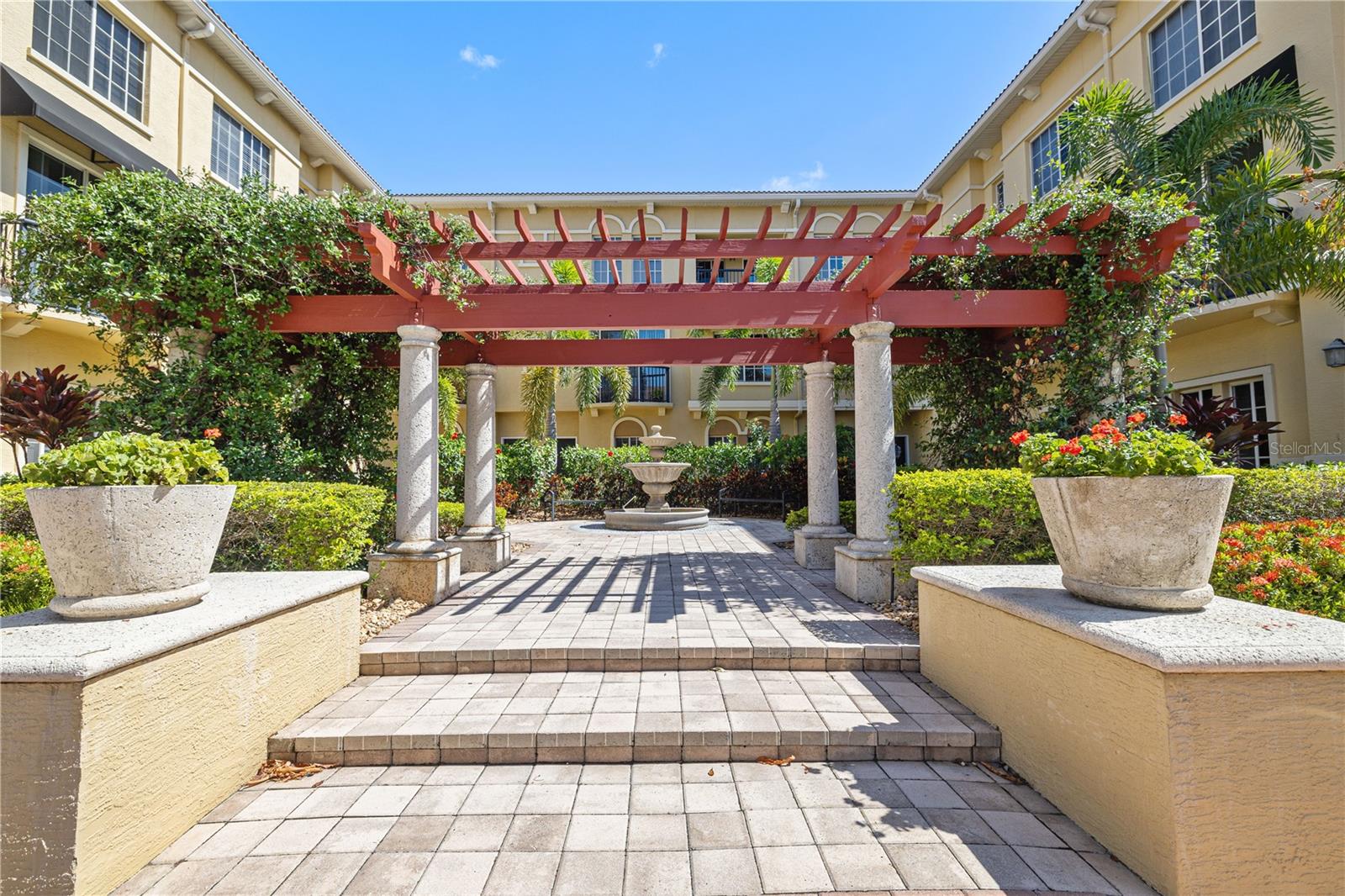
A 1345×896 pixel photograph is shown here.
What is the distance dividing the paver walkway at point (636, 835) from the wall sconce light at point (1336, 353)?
9.31 meters

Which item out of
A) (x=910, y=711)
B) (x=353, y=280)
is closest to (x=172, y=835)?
(x=910, y=711)

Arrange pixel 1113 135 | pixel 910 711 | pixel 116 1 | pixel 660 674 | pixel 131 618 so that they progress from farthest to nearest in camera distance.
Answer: pixel 116 1 → pixel 1113 135 → pixel 660 674 → pixel 910 711 → pixel 131 618

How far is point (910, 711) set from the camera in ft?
11.6

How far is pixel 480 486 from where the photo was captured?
8164mm

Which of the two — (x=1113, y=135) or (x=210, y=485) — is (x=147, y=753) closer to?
(x=210, y=485)

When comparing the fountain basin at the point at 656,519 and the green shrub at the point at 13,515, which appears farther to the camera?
the fountain basin at the point at 656,519

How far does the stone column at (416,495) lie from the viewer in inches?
238

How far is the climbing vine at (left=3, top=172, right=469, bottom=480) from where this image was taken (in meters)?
5.68

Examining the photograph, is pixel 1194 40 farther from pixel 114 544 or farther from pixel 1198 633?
pixel 114 544

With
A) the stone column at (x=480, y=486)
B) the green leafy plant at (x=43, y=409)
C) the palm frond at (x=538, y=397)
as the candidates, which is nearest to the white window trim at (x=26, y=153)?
the green leafy plant at (x=43, y=409)

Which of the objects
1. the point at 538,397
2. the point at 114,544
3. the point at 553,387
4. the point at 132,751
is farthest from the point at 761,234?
the point at 538,397

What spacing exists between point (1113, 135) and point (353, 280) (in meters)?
9.89

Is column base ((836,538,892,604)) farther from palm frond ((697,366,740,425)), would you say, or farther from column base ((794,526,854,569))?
palm frond ((697,366,740,425))

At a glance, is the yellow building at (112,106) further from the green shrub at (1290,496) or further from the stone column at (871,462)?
the green shrub at (1290,496)
